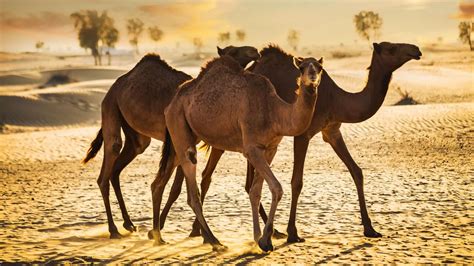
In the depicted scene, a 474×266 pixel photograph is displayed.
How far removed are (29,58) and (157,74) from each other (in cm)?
12043

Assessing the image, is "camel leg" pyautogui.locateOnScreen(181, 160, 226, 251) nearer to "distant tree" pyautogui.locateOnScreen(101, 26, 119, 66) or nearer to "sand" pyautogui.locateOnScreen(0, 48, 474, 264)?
"sand" pyautogui.locateOnScreen(0, 48, 474, 264)

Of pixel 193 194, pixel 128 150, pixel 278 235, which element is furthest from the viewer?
pixel 128 150

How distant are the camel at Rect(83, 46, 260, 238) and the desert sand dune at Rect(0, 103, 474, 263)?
0.76 m

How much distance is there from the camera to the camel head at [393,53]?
803 cm

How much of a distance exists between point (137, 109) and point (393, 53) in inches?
128

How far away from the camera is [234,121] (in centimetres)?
752

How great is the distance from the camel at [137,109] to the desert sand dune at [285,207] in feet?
2.50

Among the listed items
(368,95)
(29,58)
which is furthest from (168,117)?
(29,58)

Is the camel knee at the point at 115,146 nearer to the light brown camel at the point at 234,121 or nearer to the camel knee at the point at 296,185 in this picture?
the light brown camel at the point at 234,121

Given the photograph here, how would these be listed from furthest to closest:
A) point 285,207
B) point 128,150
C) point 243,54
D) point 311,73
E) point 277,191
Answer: point 285,207
point 128,150
point 243,54
point 277,191
point 311,73

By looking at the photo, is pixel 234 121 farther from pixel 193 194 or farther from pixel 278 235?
pixel 278 235

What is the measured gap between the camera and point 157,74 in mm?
9008

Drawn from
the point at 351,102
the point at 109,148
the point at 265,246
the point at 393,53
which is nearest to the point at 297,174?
the point at 351,102

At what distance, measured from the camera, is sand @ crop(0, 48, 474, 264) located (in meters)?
7.64
